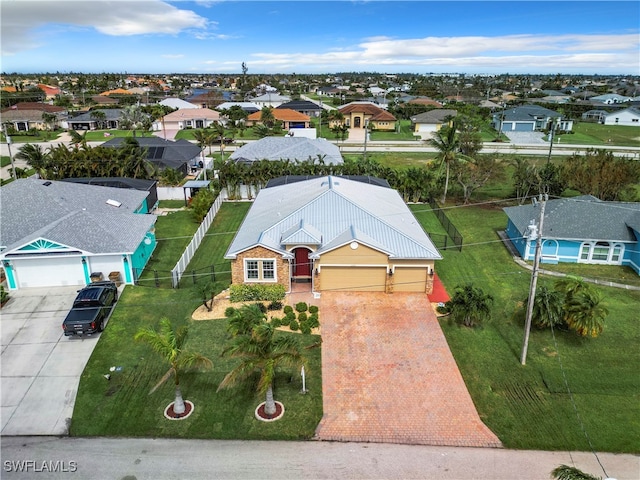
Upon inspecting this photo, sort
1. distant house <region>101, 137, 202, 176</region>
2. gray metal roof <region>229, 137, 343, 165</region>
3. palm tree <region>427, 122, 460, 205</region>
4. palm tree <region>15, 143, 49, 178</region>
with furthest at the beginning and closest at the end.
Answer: gray metal roof <region>229, 137, 343, 165</region>
distant house <region>101, 137, 202, 176</region>
palm tree <region>15, 143, 49, 178</region>
palm tree <region>427, 122, 460, 205</region>

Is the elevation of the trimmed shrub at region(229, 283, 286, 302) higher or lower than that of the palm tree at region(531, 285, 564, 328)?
lower

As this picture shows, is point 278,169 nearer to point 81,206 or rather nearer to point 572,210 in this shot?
point 81,206

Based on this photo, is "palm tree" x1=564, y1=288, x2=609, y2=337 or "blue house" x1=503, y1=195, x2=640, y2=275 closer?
"palm tree" x1=564, y1=288, x2=609, y2=337

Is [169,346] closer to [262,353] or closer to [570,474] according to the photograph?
[262,353]

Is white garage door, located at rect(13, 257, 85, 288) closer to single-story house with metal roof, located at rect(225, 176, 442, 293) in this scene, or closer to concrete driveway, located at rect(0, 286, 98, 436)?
concrete driveway, located at rect(0, 286, 98, 436)

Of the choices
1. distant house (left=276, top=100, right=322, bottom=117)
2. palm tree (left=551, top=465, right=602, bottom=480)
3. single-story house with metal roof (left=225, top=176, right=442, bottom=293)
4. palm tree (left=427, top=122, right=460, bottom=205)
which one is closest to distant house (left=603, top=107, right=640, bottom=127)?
distant house (left=276, top=100, right=322, bottom=117)

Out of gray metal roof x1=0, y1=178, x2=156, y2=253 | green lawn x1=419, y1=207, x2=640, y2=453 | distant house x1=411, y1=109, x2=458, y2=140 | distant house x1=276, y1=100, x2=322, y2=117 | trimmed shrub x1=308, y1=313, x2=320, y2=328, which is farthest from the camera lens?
distant house x1=276, y1=100, x2=322, y2=117

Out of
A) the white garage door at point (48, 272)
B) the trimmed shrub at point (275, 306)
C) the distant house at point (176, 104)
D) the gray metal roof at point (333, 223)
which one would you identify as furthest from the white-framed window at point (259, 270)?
the distant house at point (176, 104)
